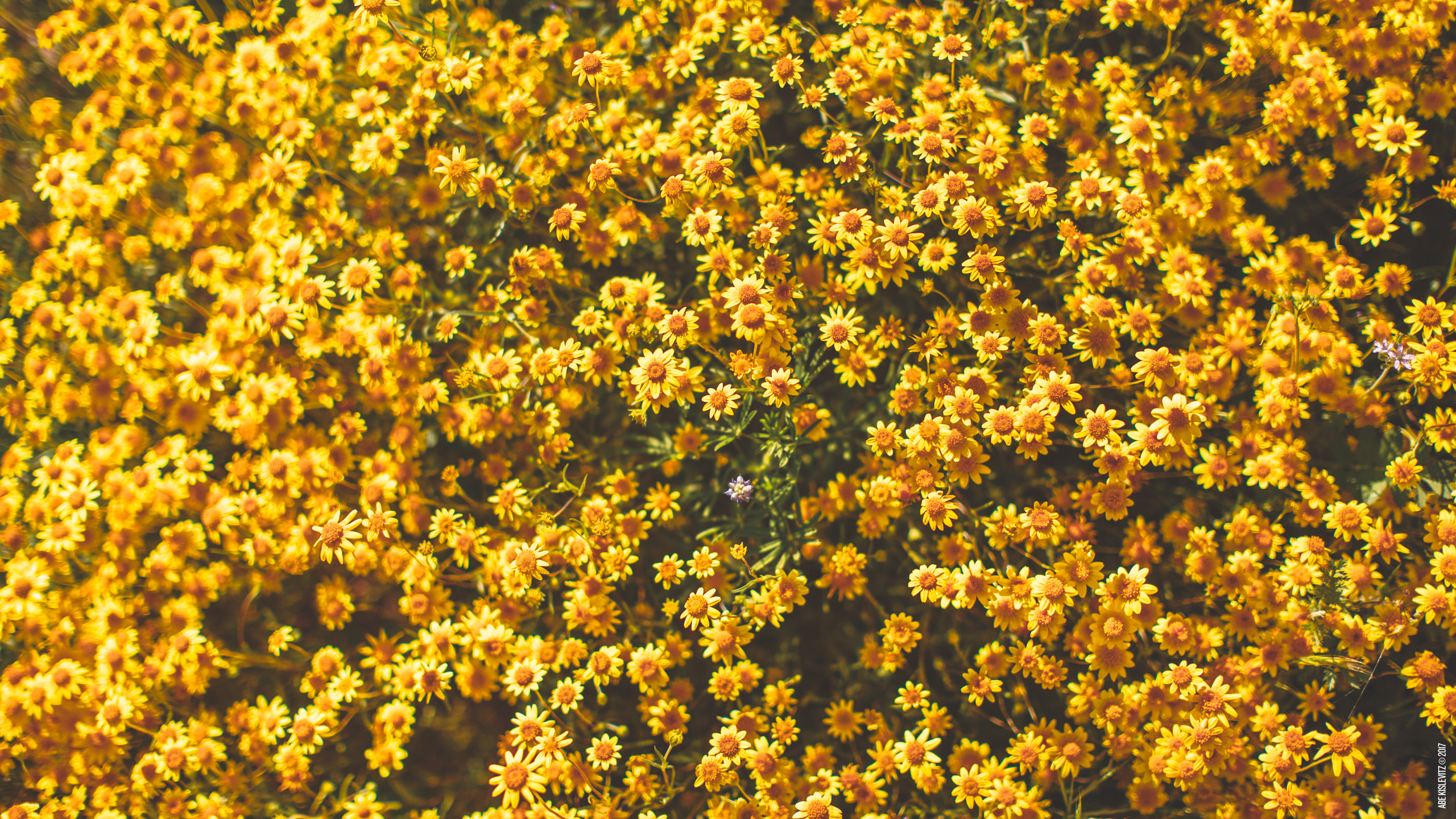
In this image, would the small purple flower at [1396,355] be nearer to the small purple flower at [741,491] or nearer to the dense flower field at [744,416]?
the dense flower field at [744,416]

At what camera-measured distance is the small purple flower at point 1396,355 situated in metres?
3.10

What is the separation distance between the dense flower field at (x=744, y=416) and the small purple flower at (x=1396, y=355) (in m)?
0.10

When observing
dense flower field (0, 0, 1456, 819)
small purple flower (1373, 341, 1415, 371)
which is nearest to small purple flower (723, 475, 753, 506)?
dense flower field (0, 0, 1456, 819)

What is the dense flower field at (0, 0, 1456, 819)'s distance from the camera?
3229 mm

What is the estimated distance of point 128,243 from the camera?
4.19 metres

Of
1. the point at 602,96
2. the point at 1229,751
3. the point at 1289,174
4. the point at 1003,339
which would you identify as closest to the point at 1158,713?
the point at 1229,751

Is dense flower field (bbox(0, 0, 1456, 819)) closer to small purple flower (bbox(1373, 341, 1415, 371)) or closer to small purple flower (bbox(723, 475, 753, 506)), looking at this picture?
small purple flower (bbox(1373, 341, 1415, 371))

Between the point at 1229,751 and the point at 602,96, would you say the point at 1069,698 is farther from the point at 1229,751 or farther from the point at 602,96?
the point at 602,96

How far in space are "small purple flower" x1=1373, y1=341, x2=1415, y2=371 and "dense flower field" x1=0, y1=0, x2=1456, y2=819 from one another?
10cm

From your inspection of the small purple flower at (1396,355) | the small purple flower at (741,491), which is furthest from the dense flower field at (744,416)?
the small purple flower at (741,491)

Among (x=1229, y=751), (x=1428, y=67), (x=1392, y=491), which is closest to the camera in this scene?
(x=1229, y=751)

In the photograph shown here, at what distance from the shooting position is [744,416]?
3451 mm

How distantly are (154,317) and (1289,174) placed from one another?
595 centimetres

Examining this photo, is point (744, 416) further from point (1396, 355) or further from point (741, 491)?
point (1396, 355)
